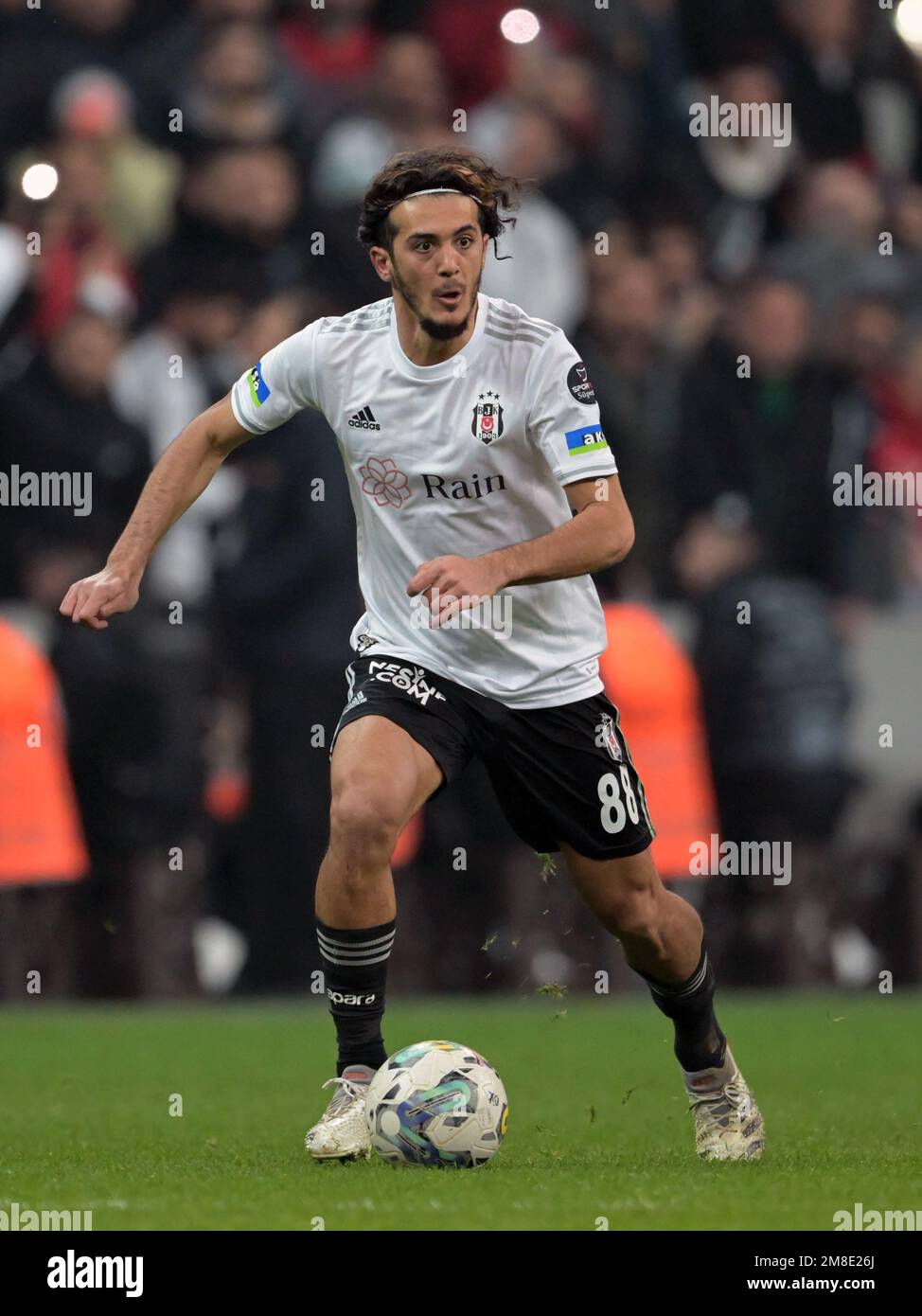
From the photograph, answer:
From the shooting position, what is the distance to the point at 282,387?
6.79 meters

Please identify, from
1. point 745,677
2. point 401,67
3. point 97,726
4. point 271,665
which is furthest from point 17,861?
point 401,67

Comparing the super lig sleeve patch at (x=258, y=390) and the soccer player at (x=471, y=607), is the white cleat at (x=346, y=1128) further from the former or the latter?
the super lig sleeve patch at (x=258, y=390)

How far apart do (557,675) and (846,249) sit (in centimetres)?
734

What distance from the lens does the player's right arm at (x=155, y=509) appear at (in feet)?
20.8

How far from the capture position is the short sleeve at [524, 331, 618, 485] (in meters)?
6.38

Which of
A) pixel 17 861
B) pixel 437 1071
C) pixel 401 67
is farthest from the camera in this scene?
pixel 401 67

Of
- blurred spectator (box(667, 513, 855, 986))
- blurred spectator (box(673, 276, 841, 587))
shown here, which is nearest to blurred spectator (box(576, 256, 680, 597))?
blurred spectator (box(673, 276, 841, 587))

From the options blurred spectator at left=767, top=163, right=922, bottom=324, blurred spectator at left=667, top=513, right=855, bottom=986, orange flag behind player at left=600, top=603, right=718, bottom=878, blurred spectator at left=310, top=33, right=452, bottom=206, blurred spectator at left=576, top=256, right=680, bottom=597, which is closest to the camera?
orange flag behind player at left=600, top=603, right=718, bottom=878

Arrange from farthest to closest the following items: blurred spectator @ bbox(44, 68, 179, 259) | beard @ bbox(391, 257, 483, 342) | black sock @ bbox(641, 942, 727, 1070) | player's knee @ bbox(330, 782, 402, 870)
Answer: blurred spectator @ bbox(44, 68, 179, 259), black sock @ bbox(641, 942, 727, 1070), beard @ bbox(391, 257, 483, 342), player's knee @ bbox(330, 782, 402, 870)

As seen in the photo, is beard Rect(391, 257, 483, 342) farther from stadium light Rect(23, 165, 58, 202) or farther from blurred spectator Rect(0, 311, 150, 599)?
Result: stadium light Rect(23, 165, 58, 202)

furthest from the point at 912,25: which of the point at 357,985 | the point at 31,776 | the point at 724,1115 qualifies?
the point at 357,985

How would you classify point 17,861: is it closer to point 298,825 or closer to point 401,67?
point 298,825

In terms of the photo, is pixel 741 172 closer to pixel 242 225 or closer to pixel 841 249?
pixel 841 249

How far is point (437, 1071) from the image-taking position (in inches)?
244
